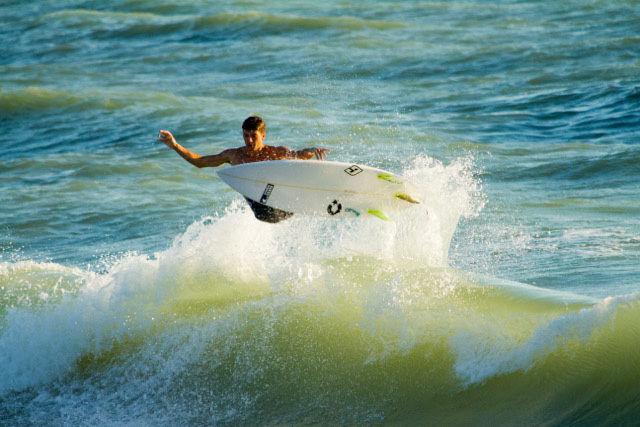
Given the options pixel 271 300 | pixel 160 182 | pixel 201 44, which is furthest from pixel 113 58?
pixel 271 300

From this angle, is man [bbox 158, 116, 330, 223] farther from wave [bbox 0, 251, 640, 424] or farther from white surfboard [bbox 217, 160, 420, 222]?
→ wave [bbox 0, 251, 640, 424]

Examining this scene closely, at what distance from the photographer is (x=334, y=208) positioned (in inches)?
351

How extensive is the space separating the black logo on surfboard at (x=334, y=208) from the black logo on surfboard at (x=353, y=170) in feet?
1.12

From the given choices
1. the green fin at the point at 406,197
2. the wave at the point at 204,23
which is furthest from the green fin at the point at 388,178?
the wave at the point at 204,23

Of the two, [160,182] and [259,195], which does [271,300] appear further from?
[160,182]

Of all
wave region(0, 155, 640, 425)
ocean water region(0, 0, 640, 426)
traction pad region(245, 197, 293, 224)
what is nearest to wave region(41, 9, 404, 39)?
ocean water region(0, 0, 640, 426)

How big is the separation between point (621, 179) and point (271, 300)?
711 cm

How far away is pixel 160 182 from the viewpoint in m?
15.2

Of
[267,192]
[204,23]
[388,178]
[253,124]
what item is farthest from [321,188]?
[204,23]

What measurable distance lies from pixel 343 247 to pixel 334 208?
88 centimetres

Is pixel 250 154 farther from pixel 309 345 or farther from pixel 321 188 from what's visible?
pixel 309 345

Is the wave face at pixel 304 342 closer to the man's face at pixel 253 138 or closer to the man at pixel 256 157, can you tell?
the man at pixel 256 157

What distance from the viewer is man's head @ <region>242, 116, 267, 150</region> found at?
8586 millimetres

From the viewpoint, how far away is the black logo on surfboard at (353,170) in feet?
28.7
